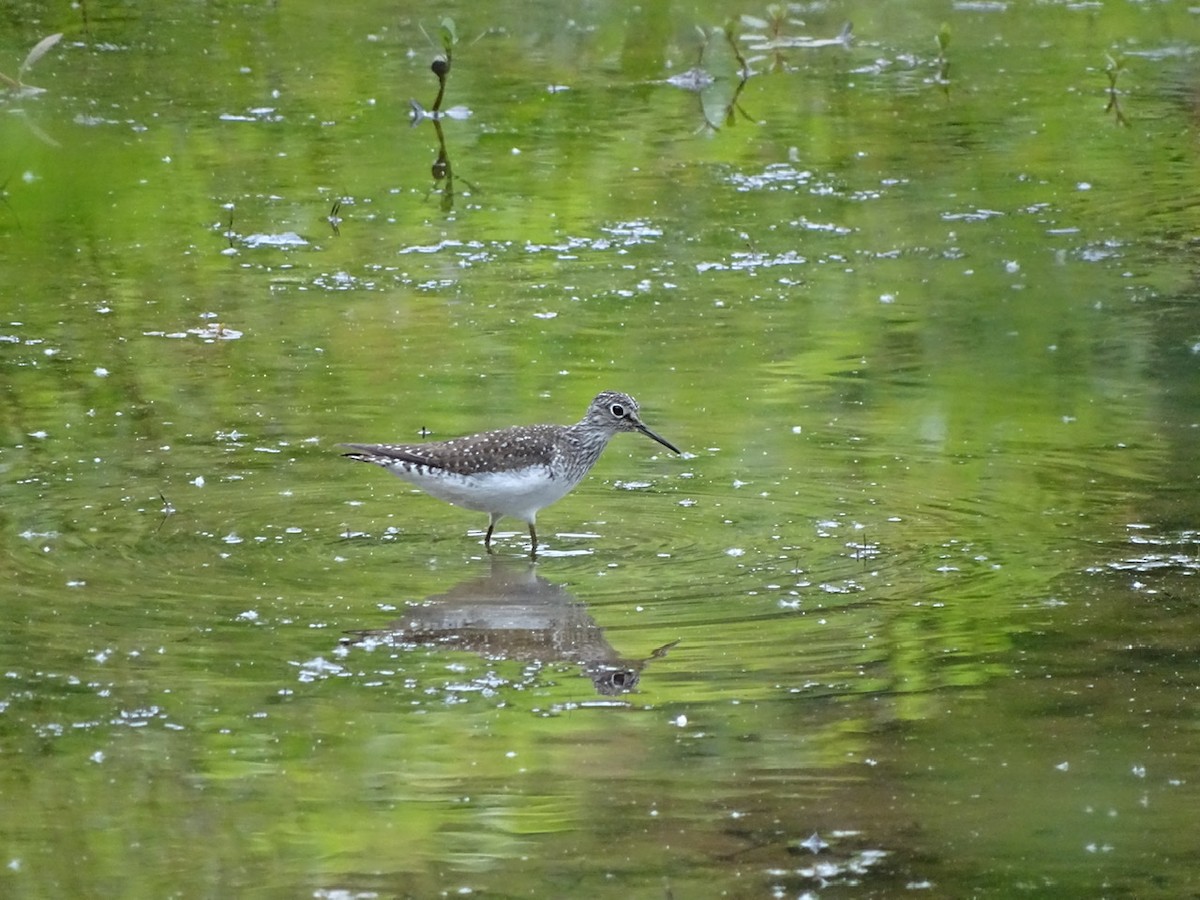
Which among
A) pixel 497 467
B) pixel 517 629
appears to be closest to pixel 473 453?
pixel 497 467

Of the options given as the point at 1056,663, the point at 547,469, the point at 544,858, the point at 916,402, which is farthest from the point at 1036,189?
the point at 544,858

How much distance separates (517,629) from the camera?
26.4 ft

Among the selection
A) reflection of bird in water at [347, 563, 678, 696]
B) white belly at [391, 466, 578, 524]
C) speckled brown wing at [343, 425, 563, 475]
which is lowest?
reflection of bird in water at [347, 563, 678, 696]

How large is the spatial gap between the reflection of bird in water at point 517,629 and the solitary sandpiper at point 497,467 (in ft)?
1.72

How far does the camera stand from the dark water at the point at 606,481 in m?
6.38

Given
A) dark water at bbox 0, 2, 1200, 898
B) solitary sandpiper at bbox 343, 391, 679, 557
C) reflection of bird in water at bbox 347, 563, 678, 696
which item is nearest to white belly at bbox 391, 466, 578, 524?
solitary sandpiper at bbox 343, 391, 679, 557

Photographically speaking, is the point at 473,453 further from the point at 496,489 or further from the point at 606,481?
the point at 606,481

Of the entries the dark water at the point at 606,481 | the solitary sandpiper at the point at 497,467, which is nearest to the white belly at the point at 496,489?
the solitary sandpiper at the point at 497,467

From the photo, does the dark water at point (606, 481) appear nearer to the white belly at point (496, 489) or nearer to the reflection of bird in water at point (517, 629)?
the reflection of bird in water at point (517, 629)

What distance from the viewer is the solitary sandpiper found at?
8.96m

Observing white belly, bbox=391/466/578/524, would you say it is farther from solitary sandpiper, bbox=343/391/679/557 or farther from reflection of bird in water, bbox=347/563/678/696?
reflection of bird in water, bbox=347/563/678/696

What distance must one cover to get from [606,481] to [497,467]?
1204 mm

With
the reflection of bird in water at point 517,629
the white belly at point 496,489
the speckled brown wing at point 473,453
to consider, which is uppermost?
the speckled brown wing at point 473,453

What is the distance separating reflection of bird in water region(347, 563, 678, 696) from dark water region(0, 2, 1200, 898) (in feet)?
0.08
